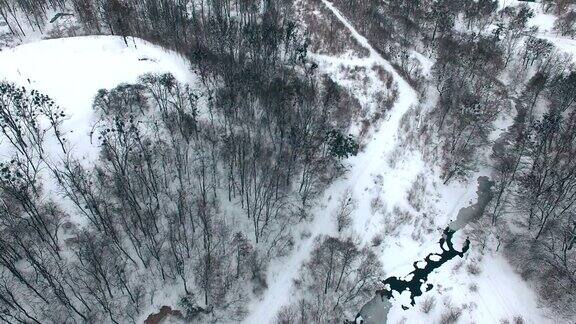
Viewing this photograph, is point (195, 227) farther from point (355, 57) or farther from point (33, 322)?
point (355, 57)

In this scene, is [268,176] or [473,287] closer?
[473,287]

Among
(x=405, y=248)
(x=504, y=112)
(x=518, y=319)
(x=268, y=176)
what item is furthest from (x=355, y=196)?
Result: (x=504, y=112)

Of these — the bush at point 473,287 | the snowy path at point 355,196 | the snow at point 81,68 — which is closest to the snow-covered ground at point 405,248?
the snowy path at point 355,196

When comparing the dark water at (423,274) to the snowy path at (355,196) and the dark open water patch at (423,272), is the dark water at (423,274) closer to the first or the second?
the dark open water patch at (423,272)

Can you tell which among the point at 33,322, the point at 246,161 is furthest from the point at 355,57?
the point at 33,322

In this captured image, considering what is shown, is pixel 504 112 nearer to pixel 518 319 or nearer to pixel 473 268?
pixel 473 268

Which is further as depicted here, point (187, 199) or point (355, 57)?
point (355, 57)
